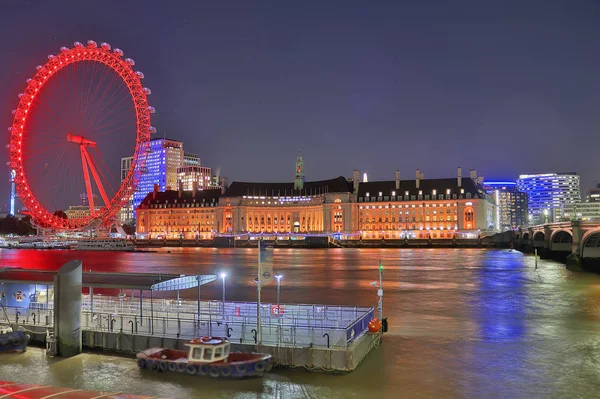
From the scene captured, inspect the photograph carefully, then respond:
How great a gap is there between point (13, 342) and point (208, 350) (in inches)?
412

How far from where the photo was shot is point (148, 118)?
A: 310 ft

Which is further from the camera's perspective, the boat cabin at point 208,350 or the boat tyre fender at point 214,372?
the boat cabin at point 208,350

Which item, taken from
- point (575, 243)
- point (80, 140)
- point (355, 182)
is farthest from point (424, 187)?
point (80, 140)

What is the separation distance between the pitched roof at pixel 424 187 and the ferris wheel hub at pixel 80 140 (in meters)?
105

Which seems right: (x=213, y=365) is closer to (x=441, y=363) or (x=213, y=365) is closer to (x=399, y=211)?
(x=441, y=363)

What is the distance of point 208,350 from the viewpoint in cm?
2186

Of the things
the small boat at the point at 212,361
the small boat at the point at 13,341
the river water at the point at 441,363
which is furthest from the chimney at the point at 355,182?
the small boat at the point at 212,361

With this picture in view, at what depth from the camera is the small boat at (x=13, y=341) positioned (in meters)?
25.6

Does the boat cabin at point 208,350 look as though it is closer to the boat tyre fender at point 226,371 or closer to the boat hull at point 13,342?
the boat tyre fender at point 226,371

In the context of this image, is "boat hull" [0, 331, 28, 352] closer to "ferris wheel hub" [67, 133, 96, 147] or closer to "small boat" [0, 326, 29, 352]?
"small boat" [0, 326, 29, 352]

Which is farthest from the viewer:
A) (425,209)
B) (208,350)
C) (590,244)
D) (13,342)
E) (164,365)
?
(425,209)

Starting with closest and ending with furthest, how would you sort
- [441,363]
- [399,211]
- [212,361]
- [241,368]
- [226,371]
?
[241,368] < [226,371] < [212,361] < [441,363] < [399,211]

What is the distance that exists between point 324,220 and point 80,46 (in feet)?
380

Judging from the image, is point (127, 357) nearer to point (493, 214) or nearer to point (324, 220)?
point (324, 220)
